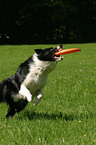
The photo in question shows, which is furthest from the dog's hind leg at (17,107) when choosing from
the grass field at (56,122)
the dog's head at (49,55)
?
the dog's head at (49,55)

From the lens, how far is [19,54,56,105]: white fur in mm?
3668

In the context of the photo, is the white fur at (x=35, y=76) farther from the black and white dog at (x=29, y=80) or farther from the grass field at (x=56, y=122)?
the grass field at (x=56, y=122)

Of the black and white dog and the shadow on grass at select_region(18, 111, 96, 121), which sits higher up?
the black and white dog

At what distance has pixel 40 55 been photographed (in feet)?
12.1

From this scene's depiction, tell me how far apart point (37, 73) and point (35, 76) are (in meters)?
0.07
